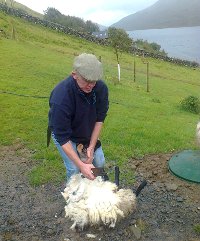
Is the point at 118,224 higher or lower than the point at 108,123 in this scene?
lower

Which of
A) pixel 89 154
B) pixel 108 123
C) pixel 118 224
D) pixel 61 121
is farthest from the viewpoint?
pixel 108 123

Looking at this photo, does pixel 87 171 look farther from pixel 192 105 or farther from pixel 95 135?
pixel 192 105

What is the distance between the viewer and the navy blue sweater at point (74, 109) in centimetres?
428

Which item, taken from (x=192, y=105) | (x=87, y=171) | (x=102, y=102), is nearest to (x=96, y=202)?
(x=87, y=171)

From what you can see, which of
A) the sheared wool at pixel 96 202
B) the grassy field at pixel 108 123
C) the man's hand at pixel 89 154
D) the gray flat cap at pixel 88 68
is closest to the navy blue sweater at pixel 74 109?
the man's hand at pixel 89 154

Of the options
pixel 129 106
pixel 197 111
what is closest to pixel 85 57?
pixel 129 106

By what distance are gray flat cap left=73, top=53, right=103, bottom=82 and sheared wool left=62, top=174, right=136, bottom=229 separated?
4.80 ft

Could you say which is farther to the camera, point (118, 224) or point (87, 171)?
point (118, 224)

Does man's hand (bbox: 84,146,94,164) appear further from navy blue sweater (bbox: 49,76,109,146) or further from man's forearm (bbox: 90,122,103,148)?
navy blue sweater (bbox: 49,76,109,146)

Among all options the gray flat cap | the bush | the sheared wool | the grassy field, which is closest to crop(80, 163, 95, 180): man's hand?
the sheared wool

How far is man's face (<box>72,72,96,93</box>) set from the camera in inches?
164

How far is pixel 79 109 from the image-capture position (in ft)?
14.7

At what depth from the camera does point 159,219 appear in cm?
570

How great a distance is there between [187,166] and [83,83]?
239 cm
